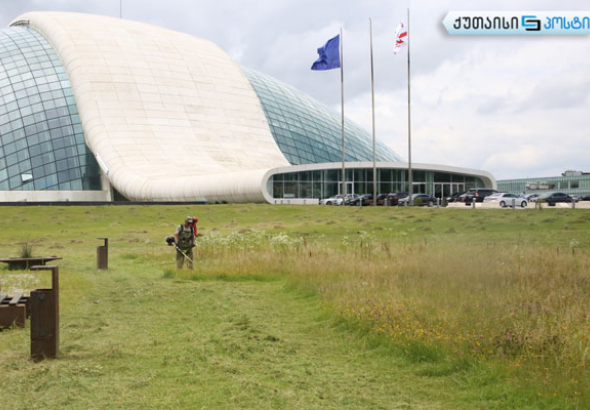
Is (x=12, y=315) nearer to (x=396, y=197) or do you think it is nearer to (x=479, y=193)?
(x=396, y=197)

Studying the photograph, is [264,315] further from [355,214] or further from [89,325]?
[355,214]

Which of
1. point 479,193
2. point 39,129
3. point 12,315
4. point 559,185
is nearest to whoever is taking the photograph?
point 12,315

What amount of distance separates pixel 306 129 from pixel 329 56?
58.6ft

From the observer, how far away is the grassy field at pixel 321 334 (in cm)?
568

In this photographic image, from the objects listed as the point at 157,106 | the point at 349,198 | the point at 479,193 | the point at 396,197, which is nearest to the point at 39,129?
the point at 157,106

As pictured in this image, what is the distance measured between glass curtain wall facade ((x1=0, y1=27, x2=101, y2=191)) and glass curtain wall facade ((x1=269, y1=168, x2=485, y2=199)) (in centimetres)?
1669

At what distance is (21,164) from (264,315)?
152 feet

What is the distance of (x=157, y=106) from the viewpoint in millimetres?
59250

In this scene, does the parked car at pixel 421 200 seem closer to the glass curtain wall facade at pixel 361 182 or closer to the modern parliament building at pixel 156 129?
the modern parliament building at pixel 156 129

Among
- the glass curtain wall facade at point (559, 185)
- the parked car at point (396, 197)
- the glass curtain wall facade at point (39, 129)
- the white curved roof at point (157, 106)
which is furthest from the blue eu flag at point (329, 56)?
the glass curtain wall facade at point (559, 185)

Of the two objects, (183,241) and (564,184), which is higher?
(564,184)

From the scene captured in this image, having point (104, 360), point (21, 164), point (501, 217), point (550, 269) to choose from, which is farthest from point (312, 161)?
point (104, 360)

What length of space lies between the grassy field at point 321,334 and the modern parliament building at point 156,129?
3098 centimetres

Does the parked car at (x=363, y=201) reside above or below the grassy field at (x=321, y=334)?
above
